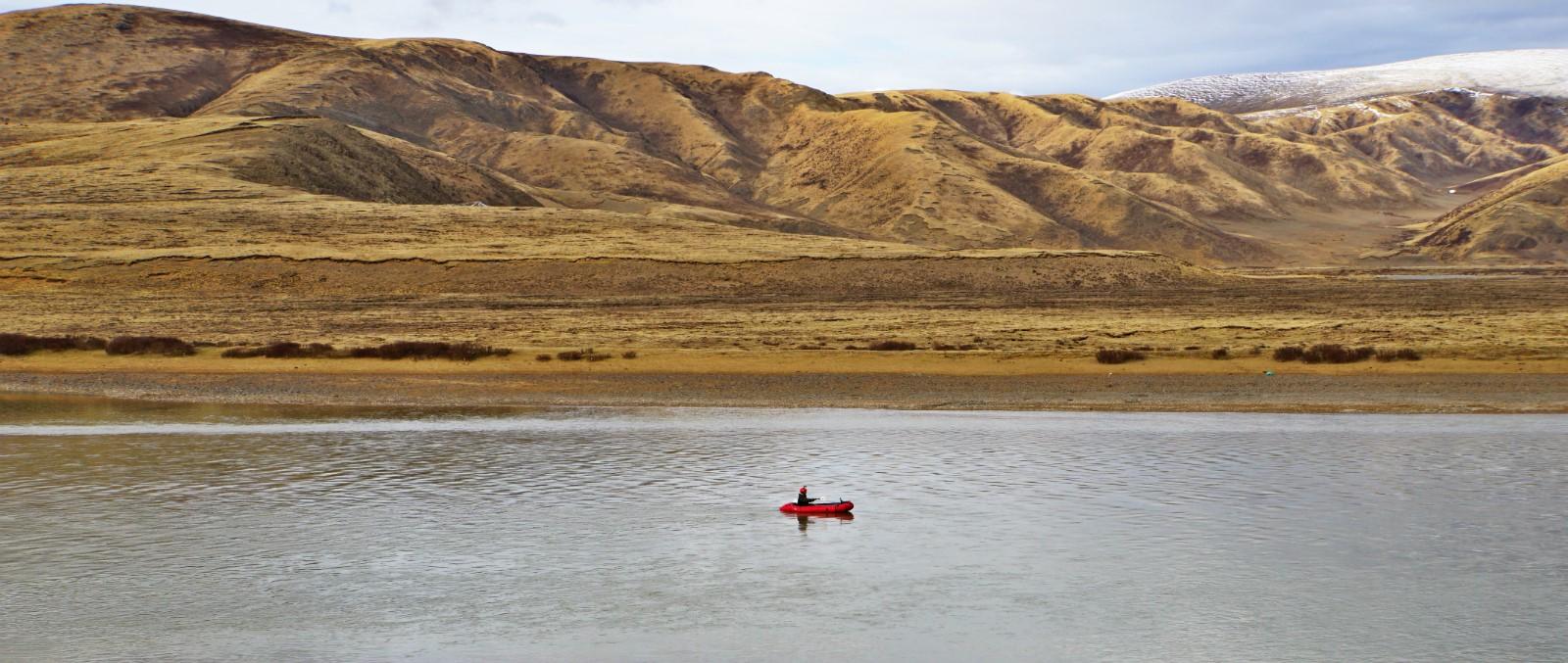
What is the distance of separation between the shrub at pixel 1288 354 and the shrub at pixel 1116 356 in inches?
154

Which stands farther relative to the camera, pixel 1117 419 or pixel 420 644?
pixel 1117 419

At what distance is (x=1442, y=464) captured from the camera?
23.4 meters

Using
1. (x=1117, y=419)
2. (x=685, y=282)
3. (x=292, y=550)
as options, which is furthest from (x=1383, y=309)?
(x=292, y=550)

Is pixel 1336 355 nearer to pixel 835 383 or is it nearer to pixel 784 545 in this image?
pixel 835 383

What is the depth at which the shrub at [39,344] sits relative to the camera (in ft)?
147

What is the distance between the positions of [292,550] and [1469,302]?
6750 centimetres

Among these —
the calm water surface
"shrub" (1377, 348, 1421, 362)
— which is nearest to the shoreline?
"shrub" (1377, 348, 1421, 362)

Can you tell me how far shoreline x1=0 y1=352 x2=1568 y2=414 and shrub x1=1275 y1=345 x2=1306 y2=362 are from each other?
906 mm

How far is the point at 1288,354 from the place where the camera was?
41125 millimetres

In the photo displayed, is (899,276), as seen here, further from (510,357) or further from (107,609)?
(107,609)

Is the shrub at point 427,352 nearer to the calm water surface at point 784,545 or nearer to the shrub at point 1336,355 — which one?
the calm water surface at point 784,545

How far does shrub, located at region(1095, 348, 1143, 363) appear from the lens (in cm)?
4059

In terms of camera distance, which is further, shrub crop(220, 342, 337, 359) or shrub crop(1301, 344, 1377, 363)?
shrub crop(220, 342, 337, 359)

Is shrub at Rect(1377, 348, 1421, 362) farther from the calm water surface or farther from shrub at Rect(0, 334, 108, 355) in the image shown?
shrub at Rect(0, 334, 108, 355)
